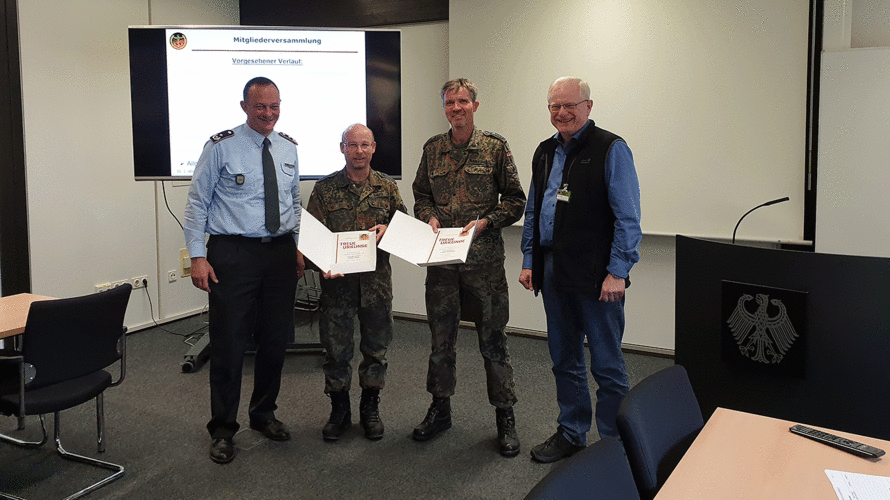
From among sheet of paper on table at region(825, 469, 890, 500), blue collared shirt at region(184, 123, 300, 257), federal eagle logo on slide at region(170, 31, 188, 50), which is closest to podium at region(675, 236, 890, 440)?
sheet of paper on table at region(825, 469, 890, 500)

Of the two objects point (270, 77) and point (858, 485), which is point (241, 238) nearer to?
point (270, 77)

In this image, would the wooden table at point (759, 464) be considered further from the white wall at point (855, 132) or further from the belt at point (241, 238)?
the white wall at point (855, 132)

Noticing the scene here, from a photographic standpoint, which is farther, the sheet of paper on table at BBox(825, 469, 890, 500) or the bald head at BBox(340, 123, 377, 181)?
the bald head at BBox(340, 123, 377, 181)

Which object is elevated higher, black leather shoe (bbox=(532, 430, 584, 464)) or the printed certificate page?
the printed certificate page

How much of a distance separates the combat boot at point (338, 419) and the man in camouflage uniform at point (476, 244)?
0.47m

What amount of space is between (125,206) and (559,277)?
367 cm

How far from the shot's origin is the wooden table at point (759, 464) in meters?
1.19

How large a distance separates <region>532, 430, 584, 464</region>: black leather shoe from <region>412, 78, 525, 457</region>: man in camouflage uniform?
113 millimetres

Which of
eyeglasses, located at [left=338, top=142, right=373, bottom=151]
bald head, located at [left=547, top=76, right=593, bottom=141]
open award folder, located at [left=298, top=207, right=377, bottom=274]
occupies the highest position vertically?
bald head, located at [left=547, top=76, right=593, bottom=141]

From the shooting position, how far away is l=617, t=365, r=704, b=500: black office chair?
1.32 m

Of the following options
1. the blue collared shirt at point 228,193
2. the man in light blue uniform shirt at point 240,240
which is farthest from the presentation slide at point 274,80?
the blue collared shirt at point 228,193

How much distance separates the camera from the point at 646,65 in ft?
13.4

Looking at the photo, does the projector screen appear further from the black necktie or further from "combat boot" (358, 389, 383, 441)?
"combat boot" (358, 389, 383, 441)

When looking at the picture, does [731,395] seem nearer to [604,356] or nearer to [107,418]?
[604,356]
